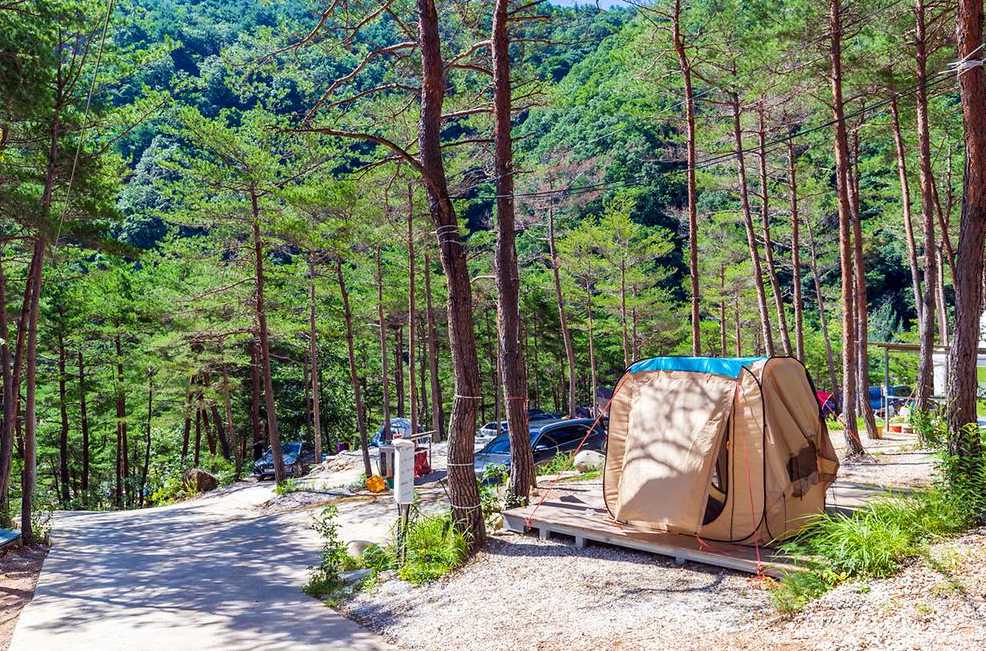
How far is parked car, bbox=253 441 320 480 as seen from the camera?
26.6 m

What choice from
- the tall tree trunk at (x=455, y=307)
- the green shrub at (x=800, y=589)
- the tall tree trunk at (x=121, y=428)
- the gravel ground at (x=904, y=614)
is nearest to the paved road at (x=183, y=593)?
the tall tree trunk at (x=455, y=307)

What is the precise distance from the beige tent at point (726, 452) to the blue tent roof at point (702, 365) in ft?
0.03

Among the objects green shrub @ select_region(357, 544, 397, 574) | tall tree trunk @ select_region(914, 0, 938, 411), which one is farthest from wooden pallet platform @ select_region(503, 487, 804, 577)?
tall tree trunk @ select_region(914, 0, 938, 411)

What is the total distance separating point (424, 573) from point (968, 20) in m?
7.47

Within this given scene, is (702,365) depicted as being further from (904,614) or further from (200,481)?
(200,481)

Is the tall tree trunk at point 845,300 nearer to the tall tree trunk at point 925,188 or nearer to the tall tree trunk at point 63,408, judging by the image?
the tall tree trunk at point 925,188

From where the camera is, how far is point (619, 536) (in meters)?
7.23

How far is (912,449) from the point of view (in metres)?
13.0

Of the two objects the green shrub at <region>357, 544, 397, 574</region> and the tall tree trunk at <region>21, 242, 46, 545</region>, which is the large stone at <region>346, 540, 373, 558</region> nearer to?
the green shrub at <region>357, 544, 397, 574</region>

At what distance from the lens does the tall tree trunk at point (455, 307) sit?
26.3 feet

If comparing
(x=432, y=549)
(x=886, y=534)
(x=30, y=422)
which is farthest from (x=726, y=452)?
(x=30, y=422)

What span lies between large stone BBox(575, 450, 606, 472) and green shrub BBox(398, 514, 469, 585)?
663 centimetres

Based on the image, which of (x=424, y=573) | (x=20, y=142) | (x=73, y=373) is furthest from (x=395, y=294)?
(x=424, y=573)

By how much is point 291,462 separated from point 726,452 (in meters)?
26.9
